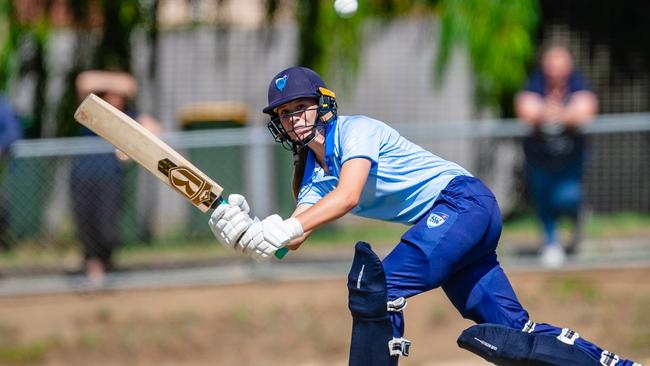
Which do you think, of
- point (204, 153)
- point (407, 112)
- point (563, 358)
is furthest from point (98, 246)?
point (563, 358)

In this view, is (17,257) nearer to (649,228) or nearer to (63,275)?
(63,275)

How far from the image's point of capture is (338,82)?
11.0 meters

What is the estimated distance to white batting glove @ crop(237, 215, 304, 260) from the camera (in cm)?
486

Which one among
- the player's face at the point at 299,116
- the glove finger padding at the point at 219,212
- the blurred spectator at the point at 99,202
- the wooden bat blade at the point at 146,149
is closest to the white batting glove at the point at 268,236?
the glove finger padding at the point at 219,212

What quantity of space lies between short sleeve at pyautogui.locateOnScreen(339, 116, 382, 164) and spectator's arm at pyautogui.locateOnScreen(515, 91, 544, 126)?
4.39m

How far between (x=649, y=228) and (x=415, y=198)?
5063 millimetres

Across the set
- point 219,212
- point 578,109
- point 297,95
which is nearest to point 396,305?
point 219,212

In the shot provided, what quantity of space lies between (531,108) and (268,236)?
16.6 feet

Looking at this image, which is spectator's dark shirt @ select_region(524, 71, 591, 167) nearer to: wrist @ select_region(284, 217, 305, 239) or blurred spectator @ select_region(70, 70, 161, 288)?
blurred spectator @ select_region(70, 70, 161, 288)

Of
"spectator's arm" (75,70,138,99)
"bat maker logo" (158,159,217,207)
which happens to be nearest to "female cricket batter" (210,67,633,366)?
"bat maker logo" (158,159,217,207)

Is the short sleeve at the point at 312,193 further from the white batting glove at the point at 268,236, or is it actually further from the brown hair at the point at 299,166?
the white batting glove at the point at 268,236

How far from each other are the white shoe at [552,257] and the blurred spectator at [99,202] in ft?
11.1

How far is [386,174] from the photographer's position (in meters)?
5.27

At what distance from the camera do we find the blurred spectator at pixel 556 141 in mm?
9422
